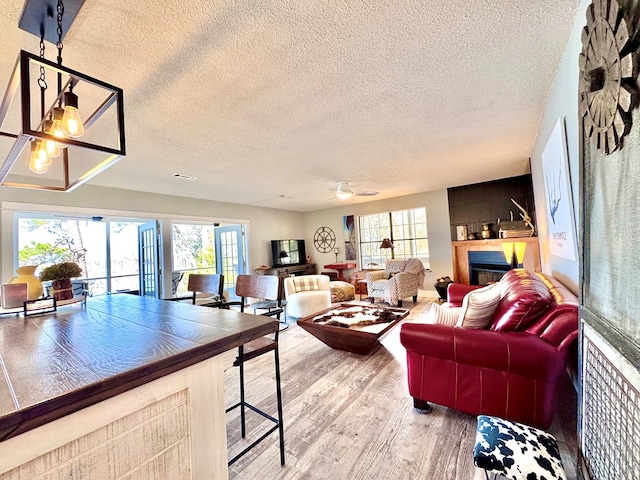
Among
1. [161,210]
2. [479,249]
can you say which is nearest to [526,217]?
[479,249]

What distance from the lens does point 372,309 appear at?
3.57 meters

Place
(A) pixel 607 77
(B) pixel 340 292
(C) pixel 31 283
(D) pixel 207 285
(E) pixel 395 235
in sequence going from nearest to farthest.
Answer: (A) pixel 607 77 → (C) pixel 31 283 → (D) pixel 207 285 → (B) pixel 340 292 → (E) pixel 395 235

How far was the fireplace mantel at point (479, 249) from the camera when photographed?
15.0 ft

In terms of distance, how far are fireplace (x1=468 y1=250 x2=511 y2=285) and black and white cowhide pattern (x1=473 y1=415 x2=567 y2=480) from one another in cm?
439

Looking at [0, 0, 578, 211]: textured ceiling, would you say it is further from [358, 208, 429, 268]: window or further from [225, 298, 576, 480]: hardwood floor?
[358, 208, 429, 268]: window

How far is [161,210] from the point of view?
16.2 feet

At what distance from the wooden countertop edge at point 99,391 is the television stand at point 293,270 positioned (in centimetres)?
549

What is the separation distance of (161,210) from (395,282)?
4577mm

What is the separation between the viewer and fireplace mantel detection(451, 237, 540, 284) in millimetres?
4566

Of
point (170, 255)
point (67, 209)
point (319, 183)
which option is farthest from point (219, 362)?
point (170, 255)

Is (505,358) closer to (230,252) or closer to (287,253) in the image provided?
(230,252)

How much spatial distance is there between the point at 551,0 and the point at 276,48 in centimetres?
139

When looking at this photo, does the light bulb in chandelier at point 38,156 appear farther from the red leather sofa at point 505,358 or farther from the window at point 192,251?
the window at point 192,251

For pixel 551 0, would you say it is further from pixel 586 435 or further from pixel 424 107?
pixel 586 435
